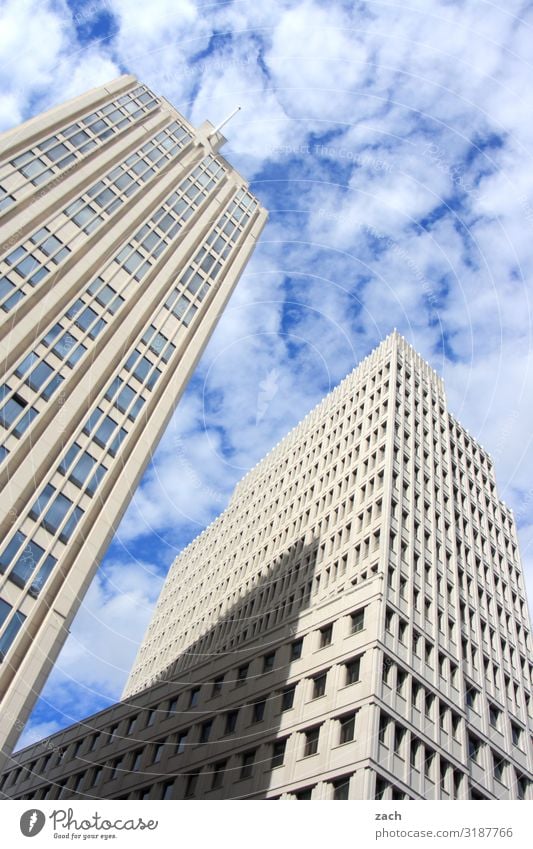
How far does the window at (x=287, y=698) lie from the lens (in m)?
46.6

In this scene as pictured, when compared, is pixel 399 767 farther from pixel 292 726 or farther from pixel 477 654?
pixel 477 654

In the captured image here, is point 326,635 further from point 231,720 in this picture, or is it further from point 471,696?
point 471,696

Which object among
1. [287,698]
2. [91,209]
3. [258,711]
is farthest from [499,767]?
[91,209]

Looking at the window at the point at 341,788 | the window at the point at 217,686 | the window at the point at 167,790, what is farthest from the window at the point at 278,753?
the window at the point at 167,790

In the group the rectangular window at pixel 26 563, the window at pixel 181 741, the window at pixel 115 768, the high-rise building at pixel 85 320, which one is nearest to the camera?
the rectangular window at pixel 26 563

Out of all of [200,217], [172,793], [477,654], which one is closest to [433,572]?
[477,654]

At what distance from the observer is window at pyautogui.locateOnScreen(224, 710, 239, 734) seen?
49812 millimetres

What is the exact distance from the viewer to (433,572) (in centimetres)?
5653

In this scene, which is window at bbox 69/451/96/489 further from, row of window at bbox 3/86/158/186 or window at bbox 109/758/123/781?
window at bbox 109/758/123/781

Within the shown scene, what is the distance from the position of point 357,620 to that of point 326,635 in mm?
2835

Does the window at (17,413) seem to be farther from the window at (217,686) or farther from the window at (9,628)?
the window at (217,686)

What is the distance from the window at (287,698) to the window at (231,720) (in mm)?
4792
